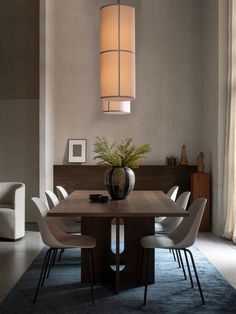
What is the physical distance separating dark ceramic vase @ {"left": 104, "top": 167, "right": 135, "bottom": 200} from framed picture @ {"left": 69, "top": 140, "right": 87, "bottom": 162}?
3505 millimetres

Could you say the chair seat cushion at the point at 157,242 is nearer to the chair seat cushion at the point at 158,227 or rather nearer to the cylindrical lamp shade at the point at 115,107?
the chair seat cushion at the point at 158,227

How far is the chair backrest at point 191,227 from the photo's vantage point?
12.2 ft

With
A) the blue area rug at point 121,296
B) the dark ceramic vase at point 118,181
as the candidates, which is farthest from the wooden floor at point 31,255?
the dark ceramic vase at point 118,181

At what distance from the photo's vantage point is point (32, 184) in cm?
822

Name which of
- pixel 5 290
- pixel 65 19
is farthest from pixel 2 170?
pixel 5 290

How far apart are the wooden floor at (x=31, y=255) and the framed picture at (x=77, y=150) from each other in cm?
156

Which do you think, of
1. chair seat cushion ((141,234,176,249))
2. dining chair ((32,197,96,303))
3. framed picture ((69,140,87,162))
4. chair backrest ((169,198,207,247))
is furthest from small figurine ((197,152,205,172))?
dining chair ((32,197,96,303))

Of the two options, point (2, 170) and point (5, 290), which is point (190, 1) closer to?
point (2, 170)

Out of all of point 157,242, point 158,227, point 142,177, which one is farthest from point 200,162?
point 157,242

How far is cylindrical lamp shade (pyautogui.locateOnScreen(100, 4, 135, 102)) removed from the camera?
16.3 feet

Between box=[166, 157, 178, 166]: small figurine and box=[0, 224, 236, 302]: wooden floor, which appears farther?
box=[166, 157, 178, 166]: small figurine

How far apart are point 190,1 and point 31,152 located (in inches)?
154

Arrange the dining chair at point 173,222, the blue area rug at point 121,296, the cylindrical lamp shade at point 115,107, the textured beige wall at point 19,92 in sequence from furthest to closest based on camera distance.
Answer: the textured beige wall at point 19,92
the cylindrical lamp shade at point 115,107
the dining chair at point 173,222
the blue area rug at point 121,296

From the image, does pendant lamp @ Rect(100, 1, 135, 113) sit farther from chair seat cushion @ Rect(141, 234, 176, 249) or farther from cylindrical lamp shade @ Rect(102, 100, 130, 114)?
chair seat cushion @ Rect(141, 234, 176, 249)
